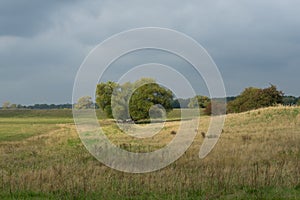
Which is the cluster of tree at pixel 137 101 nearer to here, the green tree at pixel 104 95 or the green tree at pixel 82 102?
the green tree at pixel 82 102

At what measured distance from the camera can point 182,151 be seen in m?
17.4

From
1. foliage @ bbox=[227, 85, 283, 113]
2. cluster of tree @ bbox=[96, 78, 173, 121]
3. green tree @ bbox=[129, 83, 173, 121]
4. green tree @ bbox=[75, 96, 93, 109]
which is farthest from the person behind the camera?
foliage @ bbox=[227, 85, 283, 113]

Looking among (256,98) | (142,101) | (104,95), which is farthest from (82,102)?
(256,98)

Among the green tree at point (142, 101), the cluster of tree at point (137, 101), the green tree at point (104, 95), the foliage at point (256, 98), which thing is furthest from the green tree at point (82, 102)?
the foliage at point (256, 98)

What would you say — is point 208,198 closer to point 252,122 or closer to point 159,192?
point 159,192

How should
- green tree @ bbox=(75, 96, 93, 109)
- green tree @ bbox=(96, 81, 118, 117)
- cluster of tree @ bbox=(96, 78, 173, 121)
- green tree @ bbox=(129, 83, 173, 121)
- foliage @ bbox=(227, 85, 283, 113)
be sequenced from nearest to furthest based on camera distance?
green tree @ bbox=(75, 96, 93, 109)
cluster of tree @ bbox=(96, 78, 173, 121)
green tree @ bbox=(129, 83, 173, 121)
green tree @ bbox=(96, 81, 118, 117)
foliage @ bbox=(227, 85, 283, 113)

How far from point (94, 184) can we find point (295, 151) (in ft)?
36.7

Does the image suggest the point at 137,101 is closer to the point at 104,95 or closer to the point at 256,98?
the point at 104,95

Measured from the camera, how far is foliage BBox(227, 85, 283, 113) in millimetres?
75438

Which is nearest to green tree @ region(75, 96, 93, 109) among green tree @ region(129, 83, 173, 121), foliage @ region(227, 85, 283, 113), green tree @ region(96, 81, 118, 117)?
green tree @ region(129, 83, 173, 121)

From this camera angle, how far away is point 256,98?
78812mm

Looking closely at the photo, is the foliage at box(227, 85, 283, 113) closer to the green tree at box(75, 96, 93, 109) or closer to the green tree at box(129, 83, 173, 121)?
the green tree at box(129, 83, 173, 121)

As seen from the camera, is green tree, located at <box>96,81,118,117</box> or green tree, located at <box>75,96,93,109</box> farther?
green tree, located at <box>96,81,118,117</box>

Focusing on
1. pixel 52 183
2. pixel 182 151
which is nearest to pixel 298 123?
pixel 182 151
